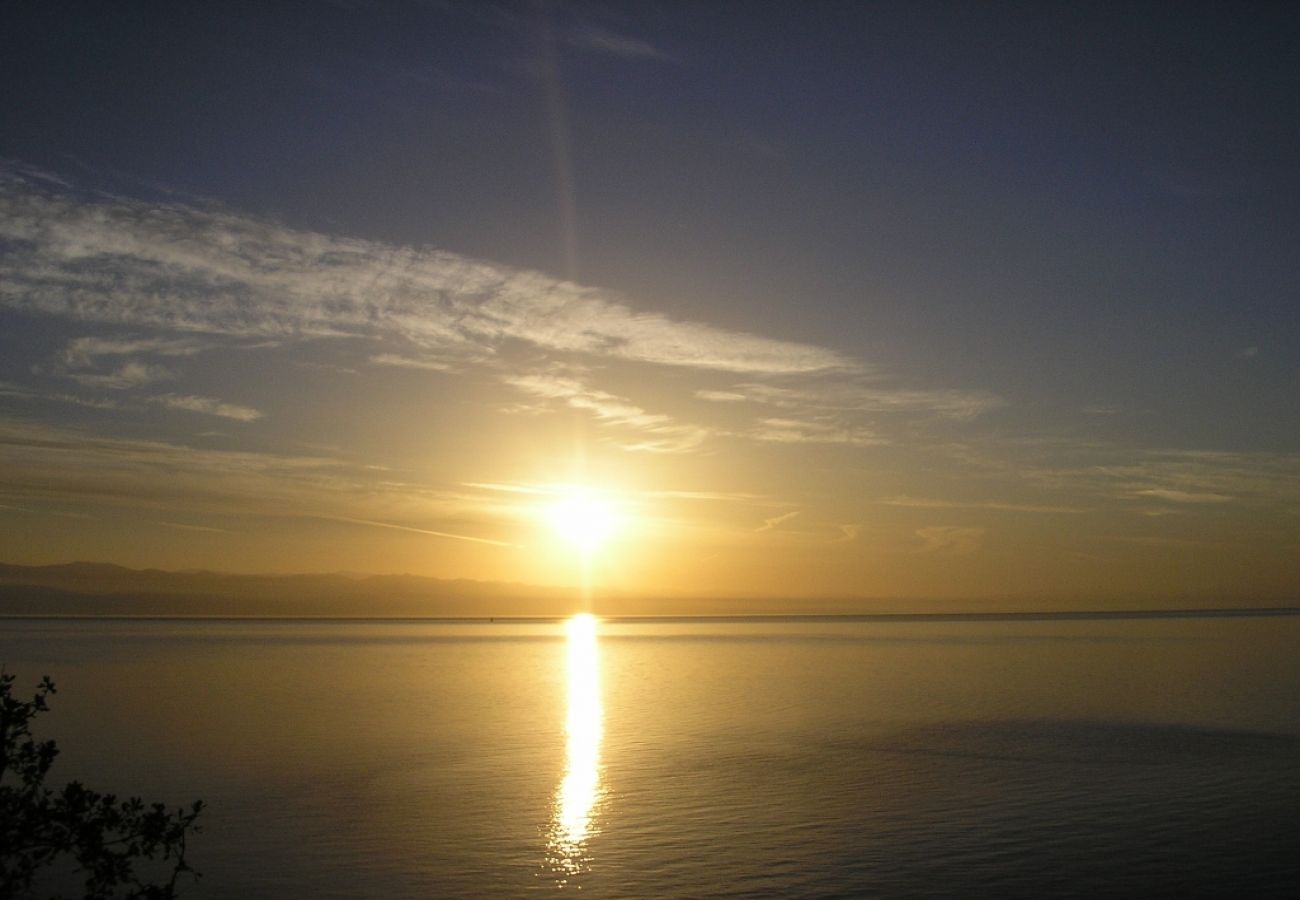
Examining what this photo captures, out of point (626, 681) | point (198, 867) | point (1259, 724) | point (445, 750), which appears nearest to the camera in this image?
point (198, 867)

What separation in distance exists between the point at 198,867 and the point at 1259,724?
163 ft

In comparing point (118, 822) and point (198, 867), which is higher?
point (118, 822)

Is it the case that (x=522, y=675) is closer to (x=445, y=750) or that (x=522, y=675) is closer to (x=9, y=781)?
(x=445, y=750)

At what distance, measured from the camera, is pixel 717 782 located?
121 ft

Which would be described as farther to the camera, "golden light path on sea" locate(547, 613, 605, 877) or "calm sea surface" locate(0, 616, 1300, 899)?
"golden light path on sea" locate(547, 613, 605, 877)

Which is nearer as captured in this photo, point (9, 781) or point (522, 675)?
point (9, 781)

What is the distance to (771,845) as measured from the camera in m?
27.3

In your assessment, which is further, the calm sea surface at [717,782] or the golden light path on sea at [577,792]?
the golden light path on sea at [577,792]

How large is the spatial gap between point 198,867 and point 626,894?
11452mm

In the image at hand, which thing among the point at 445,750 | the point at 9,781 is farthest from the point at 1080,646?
the point at 9,781

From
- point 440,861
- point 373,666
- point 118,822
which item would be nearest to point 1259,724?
point 440,861

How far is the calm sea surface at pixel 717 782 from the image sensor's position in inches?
975

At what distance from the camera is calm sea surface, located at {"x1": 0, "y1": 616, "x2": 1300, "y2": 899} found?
24.8 m

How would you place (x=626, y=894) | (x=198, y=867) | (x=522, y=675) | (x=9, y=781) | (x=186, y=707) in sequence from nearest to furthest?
(x=626, y=894), (x=198, y=867), (x=9, y=781), (x=186, y=707), (x=522, y=675)
